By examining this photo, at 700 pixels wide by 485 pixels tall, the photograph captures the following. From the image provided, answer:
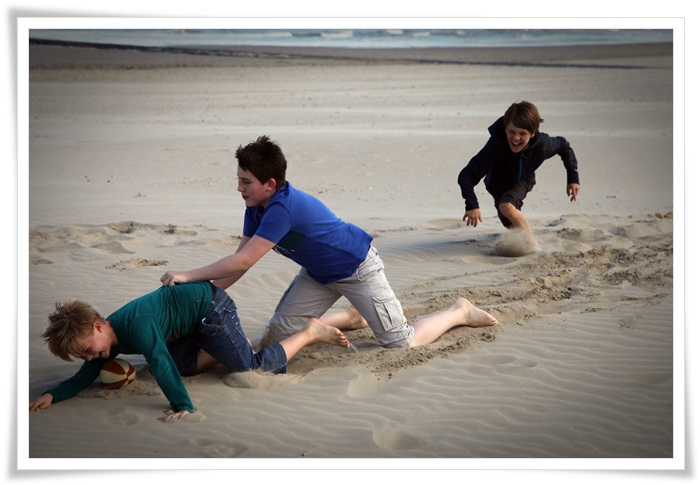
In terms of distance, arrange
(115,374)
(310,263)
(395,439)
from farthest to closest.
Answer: (310,263), (115,374), (395,439)

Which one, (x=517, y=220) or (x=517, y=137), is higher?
(x=517, y=137)

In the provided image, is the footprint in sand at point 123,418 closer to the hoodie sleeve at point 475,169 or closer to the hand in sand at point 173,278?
the hand in sand at point 173,278

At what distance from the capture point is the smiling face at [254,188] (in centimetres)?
446

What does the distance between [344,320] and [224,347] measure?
1136 millimetres

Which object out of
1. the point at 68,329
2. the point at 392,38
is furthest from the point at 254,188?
the point at 392,38

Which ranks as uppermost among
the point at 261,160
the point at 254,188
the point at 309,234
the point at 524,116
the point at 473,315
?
the point at 524,116

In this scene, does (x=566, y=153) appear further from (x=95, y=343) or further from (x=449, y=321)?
(x=95, y=343)

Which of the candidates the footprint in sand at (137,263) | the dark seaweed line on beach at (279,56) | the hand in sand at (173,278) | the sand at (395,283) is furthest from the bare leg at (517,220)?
the dark seaweed line on beach at (279,56)

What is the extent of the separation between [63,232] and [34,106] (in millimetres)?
11409

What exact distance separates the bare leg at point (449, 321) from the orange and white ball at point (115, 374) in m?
1.82

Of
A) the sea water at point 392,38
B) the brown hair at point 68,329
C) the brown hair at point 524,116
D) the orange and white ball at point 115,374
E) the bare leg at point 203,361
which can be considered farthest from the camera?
the sea water at point 392,38

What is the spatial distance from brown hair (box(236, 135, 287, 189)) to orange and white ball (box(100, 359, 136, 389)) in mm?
1382

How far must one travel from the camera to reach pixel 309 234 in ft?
15.2
